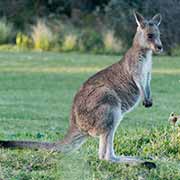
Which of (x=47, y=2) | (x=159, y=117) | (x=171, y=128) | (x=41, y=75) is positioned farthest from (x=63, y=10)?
(x=171, y=128)

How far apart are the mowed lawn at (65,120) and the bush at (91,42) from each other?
4.53 ft

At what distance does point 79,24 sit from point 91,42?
2.62 metres

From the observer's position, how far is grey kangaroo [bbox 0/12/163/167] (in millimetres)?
8406

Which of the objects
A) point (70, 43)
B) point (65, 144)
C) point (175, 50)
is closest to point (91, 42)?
point (70, 43)

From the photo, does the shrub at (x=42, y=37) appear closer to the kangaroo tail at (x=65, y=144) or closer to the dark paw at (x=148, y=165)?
the kangaroo tail at (x=65, y=144)

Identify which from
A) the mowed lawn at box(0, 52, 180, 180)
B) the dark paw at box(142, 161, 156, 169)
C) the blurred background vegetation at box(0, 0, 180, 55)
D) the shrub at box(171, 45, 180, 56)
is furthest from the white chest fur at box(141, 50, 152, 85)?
the shrub at box(171, 45, 180, 56)

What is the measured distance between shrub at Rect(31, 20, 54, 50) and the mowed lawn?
76.8 inches

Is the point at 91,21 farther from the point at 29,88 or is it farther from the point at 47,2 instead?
the point at 29,88

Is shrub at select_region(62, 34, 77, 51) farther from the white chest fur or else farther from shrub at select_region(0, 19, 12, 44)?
the white chest fur

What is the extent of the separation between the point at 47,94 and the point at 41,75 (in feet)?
11.6

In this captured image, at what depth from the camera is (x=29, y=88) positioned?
2027cm

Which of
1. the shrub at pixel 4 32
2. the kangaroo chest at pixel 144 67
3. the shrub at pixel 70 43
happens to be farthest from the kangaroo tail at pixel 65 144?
the shrub at pixel 4 32

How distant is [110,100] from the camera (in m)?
8.52

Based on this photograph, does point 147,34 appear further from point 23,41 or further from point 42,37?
point 23,41
